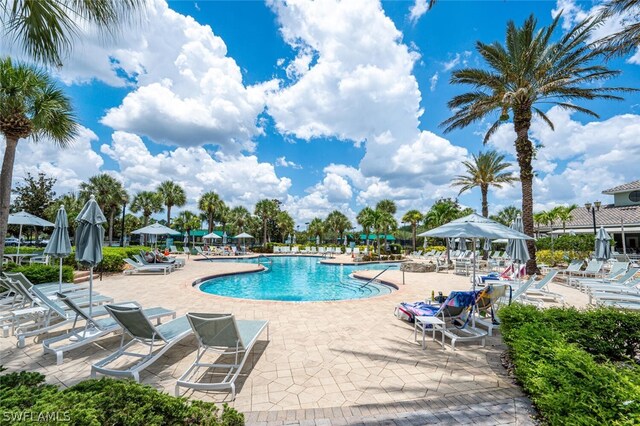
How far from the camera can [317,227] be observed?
1960 inches

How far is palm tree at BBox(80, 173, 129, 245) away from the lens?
3172 centimetres

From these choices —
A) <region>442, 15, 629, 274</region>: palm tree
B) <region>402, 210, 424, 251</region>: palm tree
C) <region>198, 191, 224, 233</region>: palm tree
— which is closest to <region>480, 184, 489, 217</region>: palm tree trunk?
<region>442, 15, 629, 274</region>: palm tree

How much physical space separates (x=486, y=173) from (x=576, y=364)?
2273cm

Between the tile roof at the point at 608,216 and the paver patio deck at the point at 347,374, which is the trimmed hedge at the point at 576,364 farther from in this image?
the tile roof at the point at 608,216

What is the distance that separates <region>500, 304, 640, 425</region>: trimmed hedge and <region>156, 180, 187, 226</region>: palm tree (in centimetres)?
4027

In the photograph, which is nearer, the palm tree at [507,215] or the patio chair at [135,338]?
the patio chair at [135,338]

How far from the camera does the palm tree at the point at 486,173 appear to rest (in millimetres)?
22188

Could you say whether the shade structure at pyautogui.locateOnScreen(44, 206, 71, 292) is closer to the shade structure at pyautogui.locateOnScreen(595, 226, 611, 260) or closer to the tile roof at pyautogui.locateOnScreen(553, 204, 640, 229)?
the shade structure at pyautogui.locateOnScreen(595, 226, 611, 260)

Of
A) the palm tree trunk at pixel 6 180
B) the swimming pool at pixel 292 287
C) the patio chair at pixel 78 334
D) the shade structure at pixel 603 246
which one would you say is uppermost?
the palm tree trunk at pixel 6 180

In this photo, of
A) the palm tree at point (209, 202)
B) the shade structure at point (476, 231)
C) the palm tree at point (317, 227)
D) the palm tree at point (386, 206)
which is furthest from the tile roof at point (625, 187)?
the palm tree at point (209, 202)

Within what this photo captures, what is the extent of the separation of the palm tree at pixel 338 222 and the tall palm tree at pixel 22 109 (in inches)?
1562

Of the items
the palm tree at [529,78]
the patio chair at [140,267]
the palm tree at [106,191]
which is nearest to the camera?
the palm tree at [529,78]

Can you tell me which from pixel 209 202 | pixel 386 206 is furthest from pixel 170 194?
pixel 386 206

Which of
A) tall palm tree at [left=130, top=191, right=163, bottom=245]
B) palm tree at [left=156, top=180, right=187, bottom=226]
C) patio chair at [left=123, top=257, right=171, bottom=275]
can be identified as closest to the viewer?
patio chair at [left=123, top=257, right=171, bottom=275]
